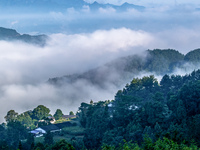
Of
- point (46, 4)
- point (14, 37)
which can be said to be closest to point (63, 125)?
point (14, 37)

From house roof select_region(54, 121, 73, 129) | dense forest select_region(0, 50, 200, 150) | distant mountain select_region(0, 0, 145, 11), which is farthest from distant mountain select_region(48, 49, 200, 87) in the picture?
distant mountain select_region(0, 0, 145, 11)

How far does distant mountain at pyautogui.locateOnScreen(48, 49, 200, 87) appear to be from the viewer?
6366 cm

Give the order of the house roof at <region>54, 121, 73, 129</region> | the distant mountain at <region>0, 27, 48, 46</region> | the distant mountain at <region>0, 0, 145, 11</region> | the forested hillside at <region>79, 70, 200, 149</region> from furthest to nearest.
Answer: the distant mountain at <region>0, 0, 145, 11</region> → the distant mountain at <region>0, 27, 48, 46</region> → the house roof at <region>54, 121, 73, 129</region> → the forested hillside at <region>79, 70, 200, 149</region>

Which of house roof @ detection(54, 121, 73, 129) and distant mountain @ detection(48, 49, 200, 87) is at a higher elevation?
distant mountain @ detection(48, 49, 200, 87)

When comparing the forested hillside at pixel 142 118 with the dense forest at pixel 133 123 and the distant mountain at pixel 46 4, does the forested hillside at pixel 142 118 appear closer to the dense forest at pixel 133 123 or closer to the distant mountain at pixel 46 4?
the dense forest at pixel 133 123

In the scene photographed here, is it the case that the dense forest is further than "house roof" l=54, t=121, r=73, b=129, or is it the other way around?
"house roof" l=54, t=121, r=73, b=129

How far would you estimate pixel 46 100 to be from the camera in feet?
203

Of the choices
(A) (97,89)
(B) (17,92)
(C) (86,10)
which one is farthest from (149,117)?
(C) (86,10)

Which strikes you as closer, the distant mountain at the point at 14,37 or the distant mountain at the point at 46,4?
the distant mountain at the point at 14,37

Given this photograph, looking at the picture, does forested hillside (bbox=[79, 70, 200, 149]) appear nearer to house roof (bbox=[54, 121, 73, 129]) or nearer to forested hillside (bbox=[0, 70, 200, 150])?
forested hillside (bbox=[0, 70, 200, 150])

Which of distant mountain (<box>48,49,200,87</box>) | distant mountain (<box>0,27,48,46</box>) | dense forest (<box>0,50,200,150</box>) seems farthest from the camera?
distant mountain (<box>0,27,48,46</box>)

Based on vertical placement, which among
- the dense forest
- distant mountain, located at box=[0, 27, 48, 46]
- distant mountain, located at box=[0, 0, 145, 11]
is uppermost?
distant mountain, located at box=[0, 0, 145, 11]

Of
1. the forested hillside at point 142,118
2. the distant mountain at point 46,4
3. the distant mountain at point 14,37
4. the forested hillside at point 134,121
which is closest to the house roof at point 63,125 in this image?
the forested hillside at point 134,121

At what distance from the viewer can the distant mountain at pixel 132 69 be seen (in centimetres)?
6366
